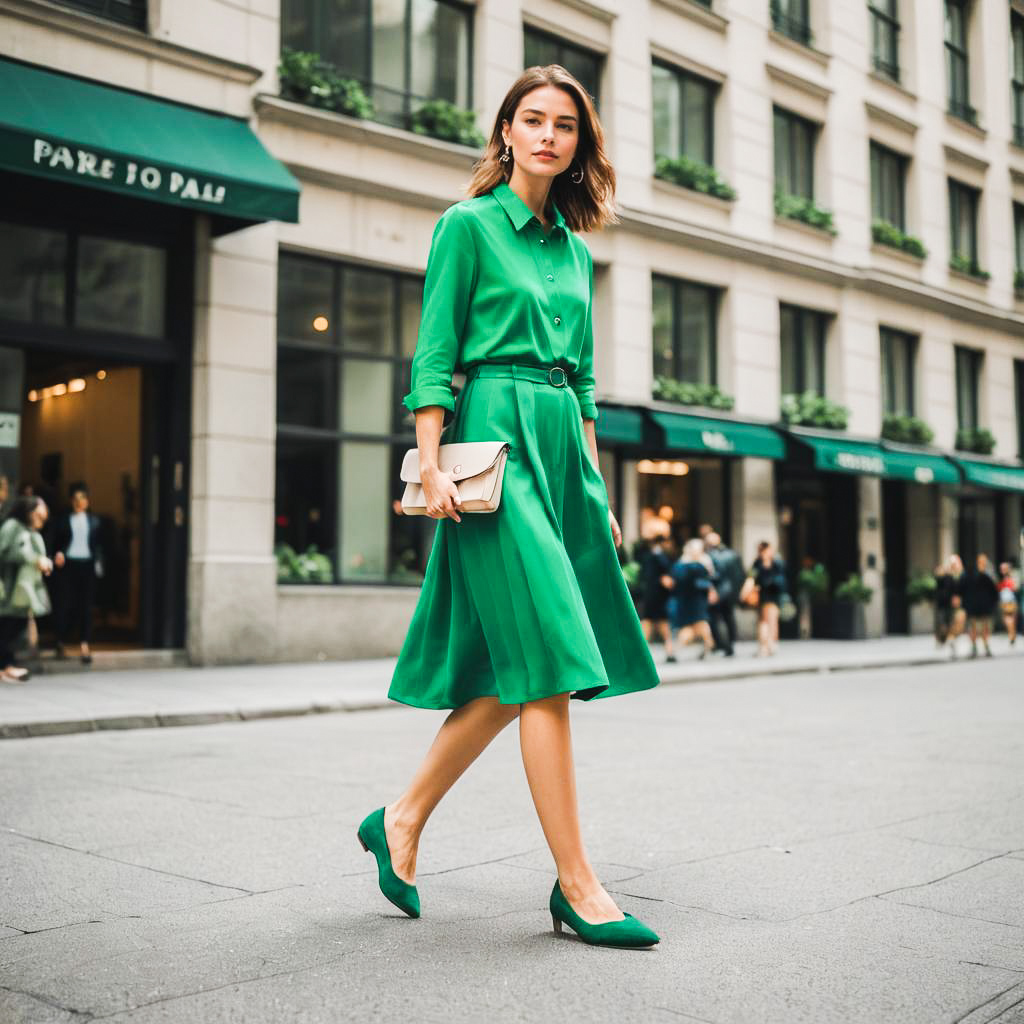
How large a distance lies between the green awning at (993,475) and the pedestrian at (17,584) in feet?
60.8

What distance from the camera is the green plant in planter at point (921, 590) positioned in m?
24.2

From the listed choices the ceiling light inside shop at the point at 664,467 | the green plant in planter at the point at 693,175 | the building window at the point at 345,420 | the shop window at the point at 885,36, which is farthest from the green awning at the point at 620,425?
the shop window at the point at 885,36

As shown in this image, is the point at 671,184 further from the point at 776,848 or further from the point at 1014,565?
the point at 776,848

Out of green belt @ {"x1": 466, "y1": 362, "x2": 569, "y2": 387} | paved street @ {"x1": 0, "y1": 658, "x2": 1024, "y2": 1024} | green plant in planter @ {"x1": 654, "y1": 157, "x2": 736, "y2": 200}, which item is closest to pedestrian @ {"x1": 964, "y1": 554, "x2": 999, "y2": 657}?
green plant in planter @ {"x1": 654, "y1": 157, "x2": 736, "y2": 200}

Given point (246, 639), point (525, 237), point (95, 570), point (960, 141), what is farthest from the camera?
point (960, 141)

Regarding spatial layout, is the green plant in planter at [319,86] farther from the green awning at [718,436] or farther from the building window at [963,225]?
the building window at [963,225]

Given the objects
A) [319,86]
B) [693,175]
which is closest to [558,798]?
[319,86]

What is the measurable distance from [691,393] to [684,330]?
1.21 m

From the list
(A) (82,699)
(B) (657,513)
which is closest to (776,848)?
(A) (82,699)

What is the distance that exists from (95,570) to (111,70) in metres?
5.29

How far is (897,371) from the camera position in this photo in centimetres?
2547

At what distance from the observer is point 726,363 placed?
70.5ft

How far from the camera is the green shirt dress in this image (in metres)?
3.35

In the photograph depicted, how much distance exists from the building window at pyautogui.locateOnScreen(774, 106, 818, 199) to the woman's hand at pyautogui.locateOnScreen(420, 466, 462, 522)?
20.8 meters
